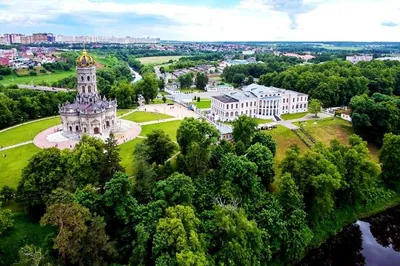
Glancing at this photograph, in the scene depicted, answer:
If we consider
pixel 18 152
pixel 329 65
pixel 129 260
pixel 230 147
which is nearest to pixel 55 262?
pixel 129 260

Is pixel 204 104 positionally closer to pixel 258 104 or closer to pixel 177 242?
pixel 258 104

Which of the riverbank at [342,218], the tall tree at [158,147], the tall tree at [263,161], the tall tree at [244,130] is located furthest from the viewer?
the tall tree at [244,130]

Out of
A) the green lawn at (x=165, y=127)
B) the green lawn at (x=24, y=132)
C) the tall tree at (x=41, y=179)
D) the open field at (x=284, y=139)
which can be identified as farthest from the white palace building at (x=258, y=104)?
the tall tree at (x=41, y=179)

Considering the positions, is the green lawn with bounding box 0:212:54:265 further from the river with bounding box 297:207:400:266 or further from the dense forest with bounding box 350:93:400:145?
the dense forest with bounding box 350:93:400:145

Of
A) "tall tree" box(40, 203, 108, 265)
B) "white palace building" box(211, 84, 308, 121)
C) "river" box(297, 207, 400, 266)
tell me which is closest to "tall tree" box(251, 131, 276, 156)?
"river" box(297, 207, 400, 266)

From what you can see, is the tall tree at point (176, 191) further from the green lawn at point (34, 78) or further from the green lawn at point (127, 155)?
the green lawn at point (34, 78)

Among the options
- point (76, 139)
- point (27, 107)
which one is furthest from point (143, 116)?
A: point (27, 107)
